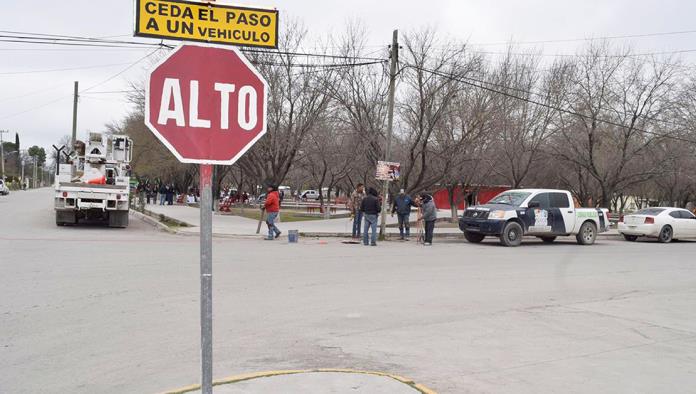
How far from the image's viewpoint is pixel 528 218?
66.2 ft

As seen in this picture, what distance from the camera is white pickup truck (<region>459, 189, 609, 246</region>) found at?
1979cm

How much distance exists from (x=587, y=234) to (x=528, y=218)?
11.0 feet

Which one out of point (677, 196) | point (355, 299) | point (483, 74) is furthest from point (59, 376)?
point (677, 196)

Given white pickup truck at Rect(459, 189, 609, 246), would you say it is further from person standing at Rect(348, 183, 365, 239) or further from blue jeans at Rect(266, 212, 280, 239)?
blue jeans at Rect(266, 212, 280, 239)

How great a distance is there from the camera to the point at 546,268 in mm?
13758

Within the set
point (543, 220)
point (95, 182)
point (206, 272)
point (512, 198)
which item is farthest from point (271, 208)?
point (206, 272)

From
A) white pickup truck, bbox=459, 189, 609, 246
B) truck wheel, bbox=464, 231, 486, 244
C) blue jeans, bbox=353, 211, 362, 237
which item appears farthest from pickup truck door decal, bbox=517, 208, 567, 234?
blue jeans, bbox=353, 211, 362, 237

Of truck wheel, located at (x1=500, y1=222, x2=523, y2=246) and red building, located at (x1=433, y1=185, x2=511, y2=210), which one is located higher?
red building, located at (x1=433, y1=185, x2=511, y2=210)

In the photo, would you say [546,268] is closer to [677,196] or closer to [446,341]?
[446,341]

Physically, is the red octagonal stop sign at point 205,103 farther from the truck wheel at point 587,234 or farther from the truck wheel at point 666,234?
the truck wheel at point 666,234

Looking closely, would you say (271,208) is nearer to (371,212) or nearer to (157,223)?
(371,212)

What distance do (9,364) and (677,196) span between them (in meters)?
53.5

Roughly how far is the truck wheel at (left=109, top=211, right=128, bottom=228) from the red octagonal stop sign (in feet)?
65.0

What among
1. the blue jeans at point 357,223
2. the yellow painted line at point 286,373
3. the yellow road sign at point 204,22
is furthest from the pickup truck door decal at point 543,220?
the yellow road sign at point 204,22
